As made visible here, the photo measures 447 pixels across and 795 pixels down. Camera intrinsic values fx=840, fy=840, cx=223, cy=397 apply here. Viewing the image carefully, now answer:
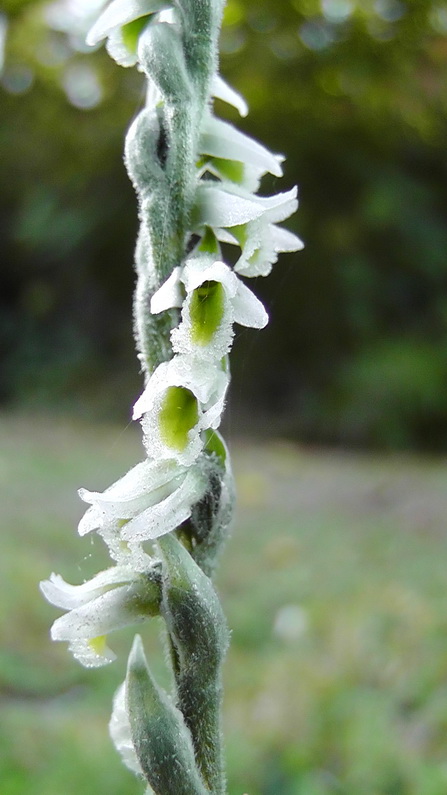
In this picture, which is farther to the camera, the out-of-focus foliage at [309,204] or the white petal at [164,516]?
the out-of-focus foliage at [309,204]

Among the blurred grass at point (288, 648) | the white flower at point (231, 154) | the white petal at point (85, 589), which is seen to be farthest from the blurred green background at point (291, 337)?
the white flower at point (231, 154)

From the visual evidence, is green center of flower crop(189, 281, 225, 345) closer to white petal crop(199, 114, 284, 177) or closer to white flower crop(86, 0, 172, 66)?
white petal crop(199, 114, 284, 177)

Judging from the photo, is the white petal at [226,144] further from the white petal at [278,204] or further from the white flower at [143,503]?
the white flower at [143,503]

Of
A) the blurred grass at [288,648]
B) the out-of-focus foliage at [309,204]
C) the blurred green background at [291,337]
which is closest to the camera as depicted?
the blurred grass at [288,648]

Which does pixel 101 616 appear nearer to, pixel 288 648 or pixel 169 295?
pixel 169 295

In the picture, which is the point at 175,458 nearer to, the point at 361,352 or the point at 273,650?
the point at 273,650

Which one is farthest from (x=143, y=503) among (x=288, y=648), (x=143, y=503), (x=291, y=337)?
(x=291, y=337)

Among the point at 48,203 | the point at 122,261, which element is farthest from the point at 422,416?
the point at 48,203

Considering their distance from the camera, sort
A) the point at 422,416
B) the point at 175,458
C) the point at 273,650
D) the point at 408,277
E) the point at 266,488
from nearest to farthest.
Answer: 1. the point at 175,458
2. the point at 273,650
3. the point at 266,488
4. the point at 422,416
5. the point at 408,277

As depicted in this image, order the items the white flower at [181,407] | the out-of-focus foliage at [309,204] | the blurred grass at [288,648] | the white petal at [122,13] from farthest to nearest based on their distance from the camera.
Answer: the out-of-focus foliage at [309,204] → the blurred grass at [288,648] → the white petal at [122,13] → the white flower at [181,407]
